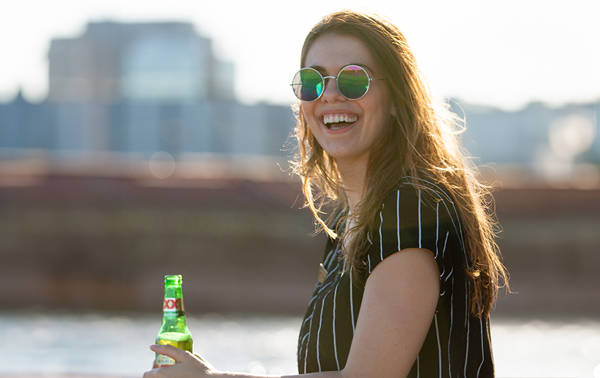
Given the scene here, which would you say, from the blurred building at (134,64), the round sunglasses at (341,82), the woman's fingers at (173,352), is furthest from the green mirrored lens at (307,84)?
the blurred building at (134,64)

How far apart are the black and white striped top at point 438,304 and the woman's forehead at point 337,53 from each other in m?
0.36

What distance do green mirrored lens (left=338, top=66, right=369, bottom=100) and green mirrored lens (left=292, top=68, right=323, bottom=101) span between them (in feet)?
0.23

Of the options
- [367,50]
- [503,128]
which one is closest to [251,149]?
[503,128]

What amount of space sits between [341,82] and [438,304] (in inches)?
21.5

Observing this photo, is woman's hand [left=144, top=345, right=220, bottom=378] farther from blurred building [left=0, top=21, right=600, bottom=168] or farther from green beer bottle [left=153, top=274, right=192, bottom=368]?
blurred building [left=0, top=21, right=600, bottom=168]

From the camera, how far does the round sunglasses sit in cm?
184

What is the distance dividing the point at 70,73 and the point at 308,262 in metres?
74.3

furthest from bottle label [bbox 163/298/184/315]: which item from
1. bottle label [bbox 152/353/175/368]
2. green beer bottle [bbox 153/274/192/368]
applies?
bottle label [bbox 152/353/175/368]

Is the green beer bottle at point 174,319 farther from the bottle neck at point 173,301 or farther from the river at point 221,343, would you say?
the river at point 221,343

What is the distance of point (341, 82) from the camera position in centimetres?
186

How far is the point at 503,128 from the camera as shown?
195ft

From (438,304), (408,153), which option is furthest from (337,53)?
(438,304)

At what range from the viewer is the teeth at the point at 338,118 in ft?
→ 6.29

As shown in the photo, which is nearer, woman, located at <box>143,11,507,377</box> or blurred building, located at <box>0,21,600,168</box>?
woman, located at <box>143,11,507,377</box>
